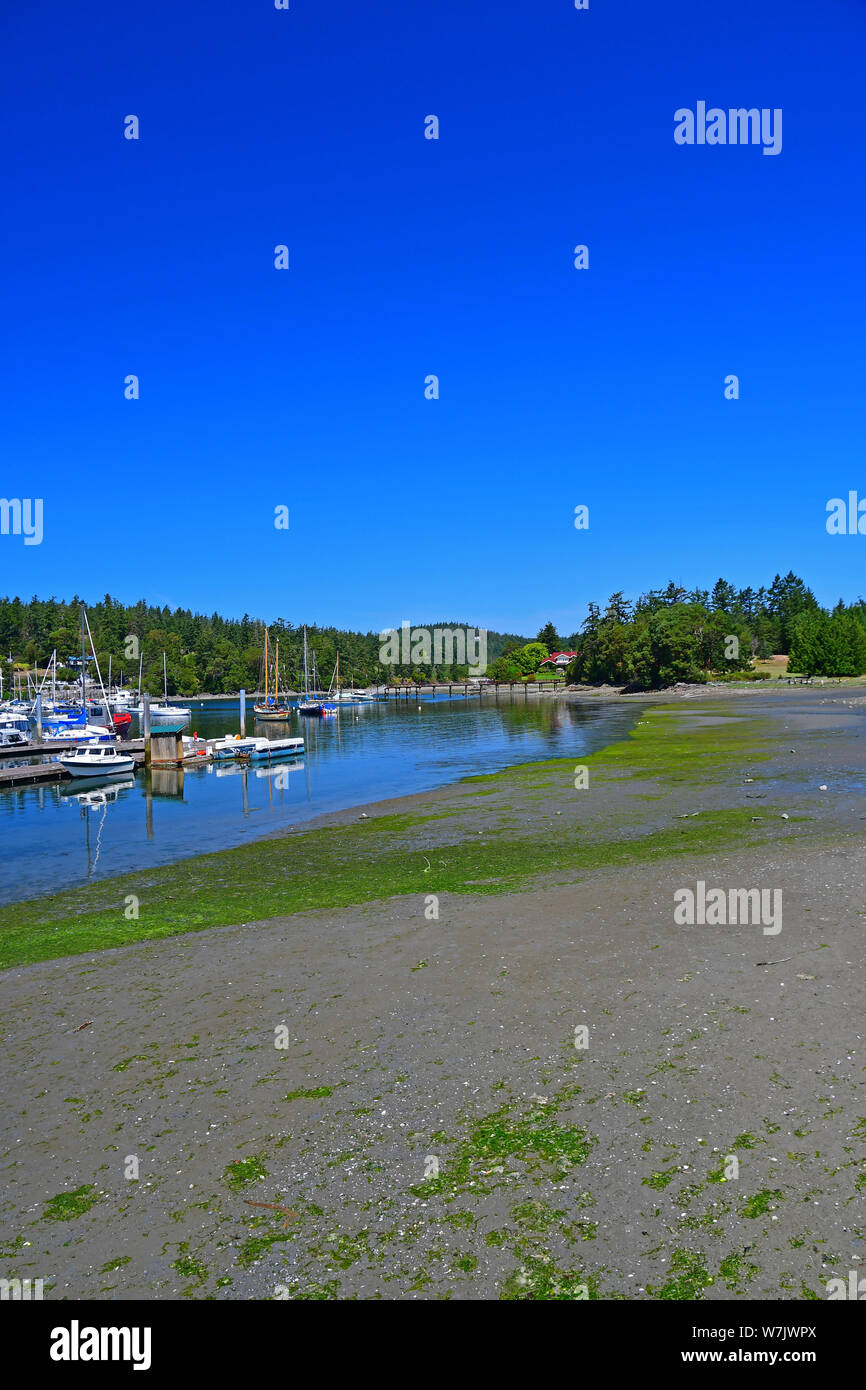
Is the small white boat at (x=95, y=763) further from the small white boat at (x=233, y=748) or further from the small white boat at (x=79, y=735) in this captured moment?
the small white boat at (x=79, y=735)

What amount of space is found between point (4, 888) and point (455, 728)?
7967cm

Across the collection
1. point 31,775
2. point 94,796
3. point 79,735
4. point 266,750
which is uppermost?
point 79,735

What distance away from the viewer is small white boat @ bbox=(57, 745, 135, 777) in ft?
199

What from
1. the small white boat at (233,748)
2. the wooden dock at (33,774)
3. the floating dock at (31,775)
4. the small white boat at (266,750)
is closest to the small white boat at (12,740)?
the wooden dock at (33,774)

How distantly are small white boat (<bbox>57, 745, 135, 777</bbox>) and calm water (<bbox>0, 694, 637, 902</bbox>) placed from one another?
1.68 metres

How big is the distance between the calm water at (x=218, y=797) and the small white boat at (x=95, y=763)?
1.68 meters

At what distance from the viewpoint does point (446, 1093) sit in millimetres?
9539

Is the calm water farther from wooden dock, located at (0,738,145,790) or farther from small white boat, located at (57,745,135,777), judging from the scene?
wooden dock, located at (0,738,145,790)

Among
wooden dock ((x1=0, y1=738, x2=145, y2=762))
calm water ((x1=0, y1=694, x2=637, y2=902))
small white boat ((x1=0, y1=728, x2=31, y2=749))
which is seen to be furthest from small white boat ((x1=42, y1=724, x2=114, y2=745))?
calm water ((x1=0, y1=694, x2=637, y2=902))

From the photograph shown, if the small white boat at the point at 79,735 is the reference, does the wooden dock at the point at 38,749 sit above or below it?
below

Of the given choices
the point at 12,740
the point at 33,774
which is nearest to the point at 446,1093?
the point at 33,774

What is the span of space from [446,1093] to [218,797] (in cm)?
4202

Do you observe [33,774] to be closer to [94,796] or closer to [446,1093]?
[94,796]

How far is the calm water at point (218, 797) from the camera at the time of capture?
1246 inches
